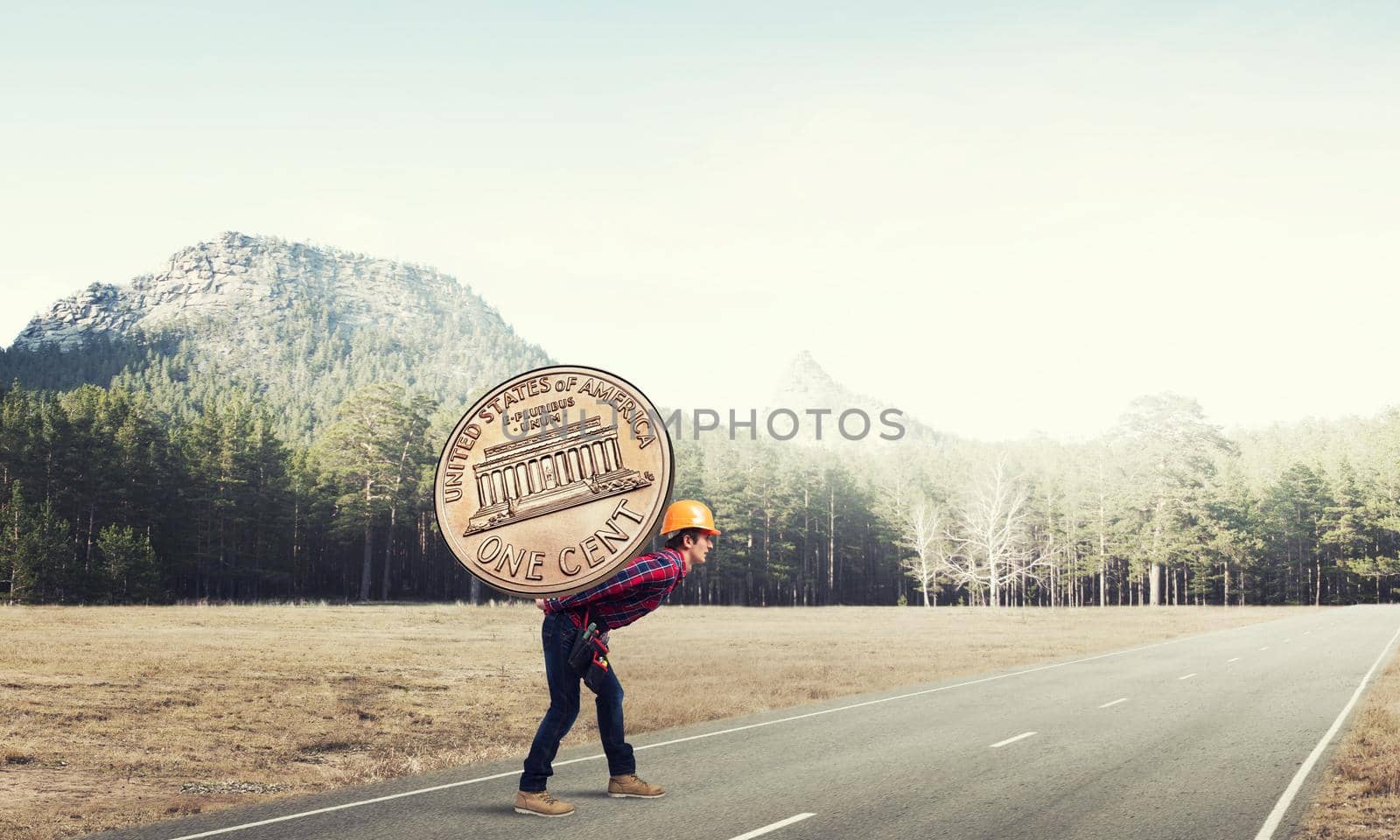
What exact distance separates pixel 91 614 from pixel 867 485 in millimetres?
101484

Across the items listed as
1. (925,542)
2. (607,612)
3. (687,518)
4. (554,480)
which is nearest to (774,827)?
(607,612)

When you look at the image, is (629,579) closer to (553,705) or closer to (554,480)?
(554,480)

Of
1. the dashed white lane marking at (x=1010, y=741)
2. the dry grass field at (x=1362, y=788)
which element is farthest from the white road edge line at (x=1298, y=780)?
the dashed white lane marking at (x=1010, y=741)

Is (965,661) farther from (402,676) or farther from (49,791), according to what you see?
(49,791)

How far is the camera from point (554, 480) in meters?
6.95

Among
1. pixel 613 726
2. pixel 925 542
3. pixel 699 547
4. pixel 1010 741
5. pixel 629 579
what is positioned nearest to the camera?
pixel 629 579

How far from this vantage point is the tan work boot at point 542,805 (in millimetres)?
8008

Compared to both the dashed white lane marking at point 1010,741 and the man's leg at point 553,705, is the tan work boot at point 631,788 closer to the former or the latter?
the man's leg at point 553,705

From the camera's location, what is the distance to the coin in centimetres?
671

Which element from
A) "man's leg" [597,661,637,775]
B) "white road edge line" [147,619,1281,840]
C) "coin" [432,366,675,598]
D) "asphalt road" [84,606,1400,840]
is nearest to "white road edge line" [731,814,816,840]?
"asphalt road" [84,606,1400,840]

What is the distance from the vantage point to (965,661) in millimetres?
29297

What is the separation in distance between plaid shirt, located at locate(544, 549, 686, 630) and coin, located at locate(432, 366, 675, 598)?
0.58 meters

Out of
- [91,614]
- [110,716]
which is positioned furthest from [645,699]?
[91,614]

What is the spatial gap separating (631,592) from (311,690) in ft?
44.5
